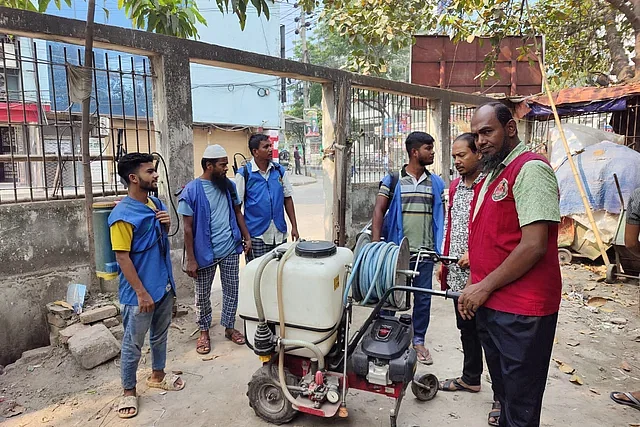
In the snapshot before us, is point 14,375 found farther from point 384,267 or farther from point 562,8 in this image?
point 562,8

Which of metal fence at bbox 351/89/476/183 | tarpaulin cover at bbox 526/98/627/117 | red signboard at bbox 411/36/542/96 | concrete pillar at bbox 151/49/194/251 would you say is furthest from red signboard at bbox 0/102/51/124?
Answer: tarpaulin cover at bbox 526/98/627/117

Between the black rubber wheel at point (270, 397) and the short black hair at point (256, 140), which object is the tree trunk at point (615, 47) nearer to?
the short black hair at point (256, 140)

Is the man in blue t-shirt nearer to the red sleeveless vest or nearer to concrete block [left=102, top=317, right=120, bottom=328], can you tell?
concrete block [left=102, top=317, right=120, bottom=328]

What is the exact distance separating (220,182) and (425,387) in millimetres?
2331

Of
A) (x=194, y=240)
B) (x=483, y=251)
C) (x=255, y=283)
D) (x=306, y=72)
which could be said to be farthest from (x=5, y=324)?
(x=306, y=72)

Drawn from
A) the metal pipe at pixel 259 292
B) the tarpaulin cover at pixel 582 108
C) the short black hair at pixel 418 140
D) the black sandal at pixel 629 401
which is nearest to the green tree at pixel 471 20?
the tarpaulin cover at pixel 582 108

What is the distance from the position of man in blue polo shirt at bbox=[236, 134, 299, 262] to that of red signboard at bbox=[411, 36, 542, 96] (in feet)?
23.5

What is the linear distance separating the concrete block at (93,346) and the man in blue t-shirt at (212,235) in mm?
694

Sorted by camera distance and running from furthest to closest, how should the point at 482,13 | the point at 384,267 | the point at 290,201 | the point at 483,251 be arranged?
the point at 482,13
the point at 290,201
the point at 384,267
the point at 483,251

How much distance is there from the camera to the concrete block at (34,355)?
366 cm

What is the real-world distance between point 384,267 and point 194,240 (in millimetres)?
1953

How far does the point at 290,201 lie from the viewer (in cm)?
460

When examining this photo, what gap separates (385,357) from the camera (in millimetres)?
2469

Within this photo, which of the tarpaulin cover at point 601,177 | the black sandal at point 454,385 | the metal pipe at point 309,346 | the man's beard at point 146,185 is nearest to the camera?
the metal pipe at point 309,346
